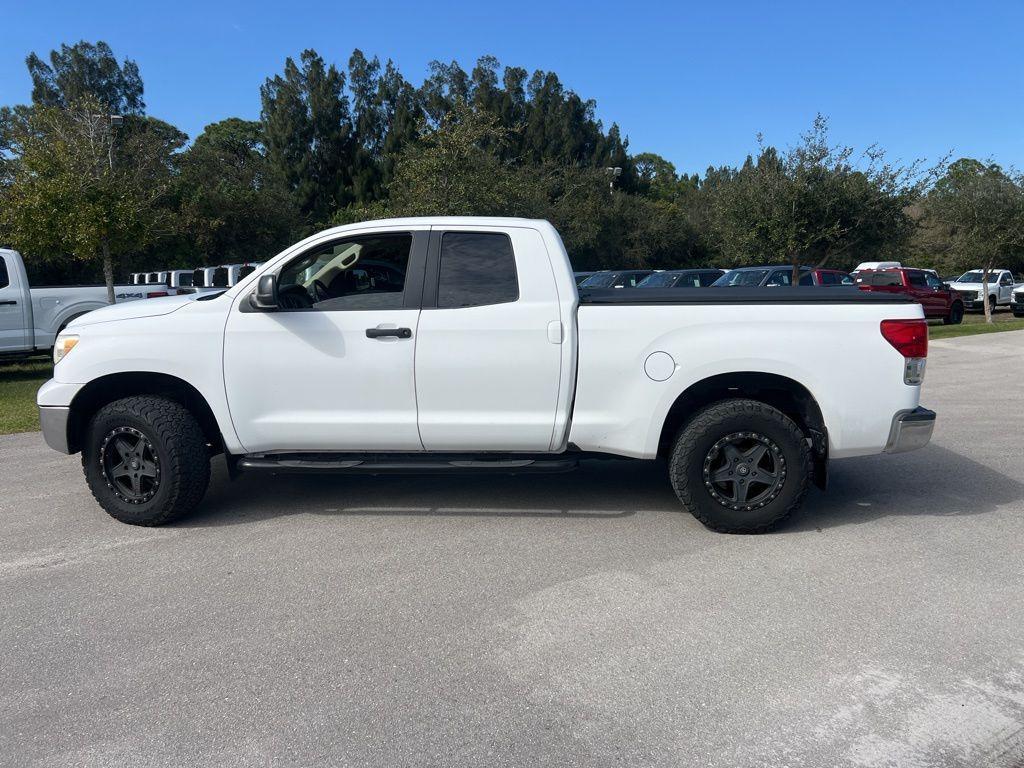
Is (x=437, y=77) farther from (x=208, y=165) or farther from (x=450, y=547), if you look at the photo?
(x=450, y=547)

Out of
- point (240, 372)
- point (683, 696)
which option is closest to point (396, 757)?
point (683, 696)

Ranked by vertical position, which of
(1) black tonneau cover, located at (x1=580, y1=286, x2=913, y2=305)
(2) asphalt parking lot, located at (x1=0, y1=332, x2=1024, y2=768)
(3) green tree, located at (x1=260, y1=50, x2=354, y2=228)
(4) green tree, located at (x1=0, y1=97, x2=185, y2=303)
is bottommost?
(2) asphalt parking lot, located at (x1=0, y1=332, x2=1024, y2=768)

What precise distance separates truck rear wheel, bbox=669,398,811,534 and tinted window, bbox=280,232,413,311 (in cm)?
207

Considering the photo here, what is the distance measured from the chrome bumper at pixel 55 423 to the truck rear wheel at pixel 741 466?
3945 mm

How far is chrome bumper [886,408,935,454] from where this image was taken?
491cm

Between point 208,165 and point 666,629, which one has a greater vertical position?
point 208,165

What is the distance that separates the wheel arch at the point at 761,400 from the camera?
506cm

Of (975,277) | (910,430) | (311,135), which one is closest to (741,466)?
(910,430)

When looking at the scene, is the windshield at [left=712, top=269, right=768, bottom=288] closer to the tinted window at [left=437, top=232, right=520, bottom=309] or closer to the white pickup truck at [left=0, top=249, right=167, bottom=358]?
the white pickup truck at [left=0, top=249, right=167, bottom=358]

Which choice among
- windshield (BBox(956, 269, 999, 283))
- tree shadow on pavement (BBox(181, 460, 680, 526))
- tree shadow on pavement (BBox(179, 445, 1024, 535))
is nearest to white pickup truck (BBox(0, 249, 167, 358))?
tree shadow on pavement (BBox(179, 445, 1024, 535))

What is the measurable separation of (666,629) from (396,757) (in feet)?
4.85

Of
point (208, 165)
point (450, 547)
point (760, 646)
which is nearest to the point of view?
point (760, 646)

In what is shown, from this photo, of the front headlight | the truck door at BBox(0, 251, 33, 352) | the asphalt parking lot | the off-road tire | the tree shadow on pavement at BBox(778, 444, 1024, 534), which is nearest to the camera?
the asphalt parking lot

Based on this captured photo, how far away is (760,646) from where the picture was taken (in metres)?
3.60
